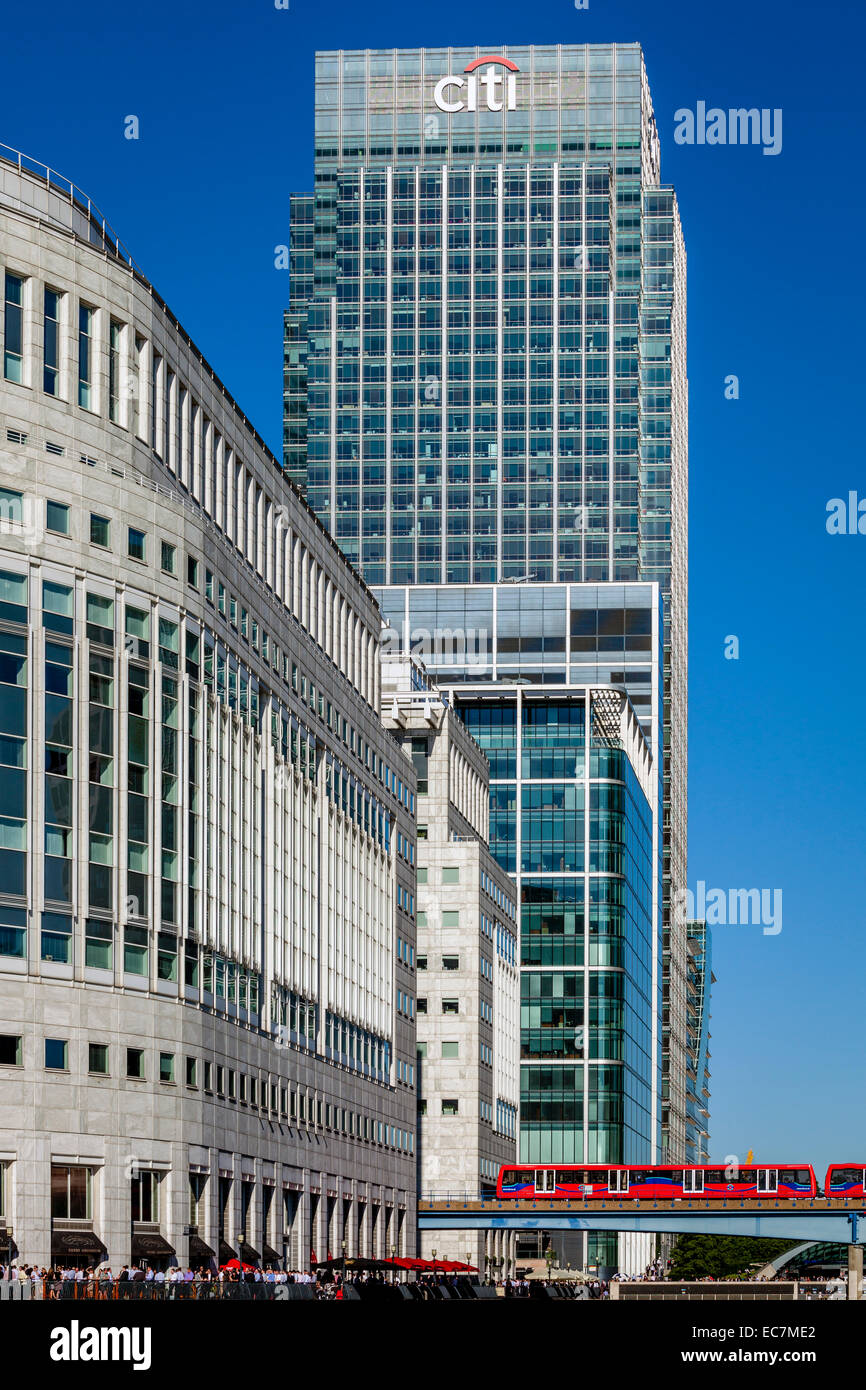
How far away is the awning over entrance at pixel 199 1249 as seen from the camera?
3765 inches

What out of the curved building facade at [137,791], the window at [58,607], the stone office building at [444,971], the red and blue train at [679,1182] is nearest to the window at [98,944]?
the curved building facade at [137,791]

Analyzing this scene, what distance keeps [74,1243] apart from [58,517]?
29.8 metres

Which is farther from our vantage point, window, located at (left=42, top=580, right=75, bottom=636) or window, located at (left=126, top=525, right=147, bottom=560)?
window, located at (left=126, top=525, right=147, bottom=560)

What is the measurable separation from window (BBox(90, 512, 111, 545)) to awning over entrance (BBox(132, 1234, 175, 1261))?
97.1ft

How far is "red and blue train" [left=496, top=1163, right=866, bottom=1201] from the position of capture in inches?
6742

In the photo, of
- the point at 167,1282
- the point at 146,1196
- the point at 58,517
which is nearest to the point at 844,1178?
the point at 146,1196

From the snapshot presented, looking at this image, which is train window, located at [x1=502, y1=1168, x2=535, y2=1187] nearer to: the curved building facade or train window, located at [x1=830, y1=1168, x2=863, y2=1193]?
train window, located at [x1=830, y1=1168, x2=863, y2=1193]

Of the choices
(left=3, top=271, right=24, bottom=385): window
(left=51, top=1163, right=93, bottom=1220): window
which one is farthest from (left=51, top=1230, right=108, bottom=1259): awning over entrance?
(left=3, top=271, right=24, bottom=385): window

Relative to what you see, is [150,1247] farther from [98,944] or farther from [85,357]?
[85,357]

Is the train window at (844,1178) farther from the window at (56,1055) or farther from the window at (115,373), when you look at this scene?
the window at (115,373)

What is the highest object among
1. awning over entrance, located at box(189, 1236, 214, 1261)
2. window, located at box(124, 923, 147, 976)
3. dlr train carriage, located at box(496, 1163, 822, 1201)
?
window, located at box(124, 923, 147, 976)

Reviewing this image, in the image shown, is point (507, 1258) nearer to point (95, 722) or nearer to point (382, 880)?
point (382, 880)

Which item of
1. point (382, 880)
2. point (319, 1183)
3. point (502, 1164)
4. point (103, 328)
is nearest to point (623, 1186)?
point (502, 1164)

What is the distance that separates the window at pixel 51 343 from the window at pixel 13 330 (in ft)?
3.79
